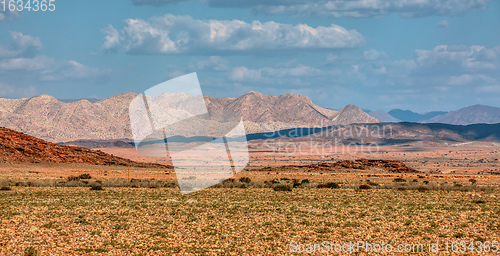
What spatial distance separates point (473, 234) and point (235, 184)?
27.2 meters

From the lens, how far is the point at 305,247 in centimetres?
1856

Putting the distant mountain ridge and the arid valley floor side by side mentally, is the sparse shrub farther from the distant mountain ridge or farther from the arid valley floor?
the distant mountain ridge

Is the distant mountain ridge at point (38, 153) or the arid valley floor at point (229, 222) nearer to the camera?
the arid valley floor at point (229, 222)

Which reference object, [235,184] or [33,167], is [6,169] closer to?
[33,167]

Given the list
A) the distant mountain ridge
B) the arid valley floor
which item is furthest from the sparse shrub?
the distant mountain ridge

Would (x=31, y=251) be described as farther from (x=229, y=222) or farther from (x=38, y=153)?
(x=38, y=153)

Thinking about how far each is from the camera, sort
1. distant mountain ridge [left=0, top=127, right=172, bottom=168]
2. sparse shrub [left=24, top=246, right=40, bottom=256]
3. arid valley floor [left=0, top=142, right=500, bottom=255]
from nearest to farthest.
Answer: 1. sparse shrub [left=24, top=246, right=40, bottom=256]
2. arid valley floor [left=0, top=142, right=500, bottom=255]
3. distant mountain ridge [left=0, top=127, right=172, bottom=168]

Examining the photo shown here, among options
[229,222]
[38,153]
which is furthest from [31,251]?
[38,153]

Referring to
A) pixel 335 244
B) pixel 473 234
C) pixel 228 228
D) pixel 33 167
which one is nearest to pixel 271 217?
pixel 228 228

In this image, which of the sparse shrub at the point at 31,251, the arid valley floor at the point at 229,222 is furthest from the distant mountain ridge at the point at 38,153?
the sparse shrub at the point at 31,251

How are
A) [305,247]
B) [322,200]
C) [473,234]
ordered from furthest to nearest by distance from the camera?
1. [322,200]
2. [473,234]
3. [305,247]

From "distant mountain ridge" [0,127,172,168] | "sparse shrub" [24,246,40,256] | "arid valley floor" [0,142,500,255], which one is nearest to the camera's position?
"sparse shrub" [24,246,40,256]

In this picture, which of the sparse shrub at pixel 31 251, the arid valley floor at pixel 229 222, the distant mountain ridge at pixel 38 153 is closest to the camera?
the sparse shrub at pixel 31 251

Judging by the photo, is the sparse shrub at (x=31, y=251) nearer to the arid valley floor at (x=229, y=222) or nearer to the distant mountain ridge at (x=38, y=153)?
the arid valley floor at (x=229, y=222)
